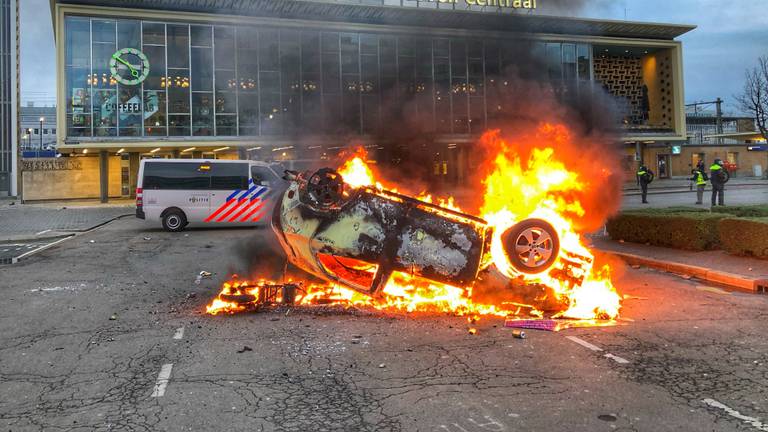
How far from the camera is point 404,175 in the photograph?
6.62 metres

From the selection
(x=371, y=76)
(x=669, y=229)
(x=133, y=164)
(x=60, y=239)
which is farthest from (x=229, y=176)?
(x=133, y=164)

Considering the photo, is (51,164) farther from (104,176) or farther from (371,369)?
(371,369)

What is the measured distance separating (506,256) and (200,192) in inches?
459

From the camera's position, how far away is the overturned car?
17.5ft

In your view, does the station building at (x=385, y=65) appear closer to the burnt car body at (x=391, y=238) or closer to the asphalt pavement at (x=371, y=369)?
the burnt car body at (x=391, y=238)

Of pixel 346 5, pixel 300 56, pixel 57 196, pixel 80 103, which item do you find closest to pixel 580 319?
pixel 300 56

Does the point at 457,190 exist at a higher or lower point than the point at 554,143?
lower

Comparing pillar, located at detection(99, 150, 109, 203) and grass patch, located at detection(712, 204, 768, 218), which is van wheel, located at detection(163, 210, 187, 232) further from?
pillar, located at detection(99, 150, 109, 203)

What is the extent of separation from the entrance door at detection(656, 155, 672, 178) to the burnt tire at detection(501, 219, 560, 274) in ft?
133

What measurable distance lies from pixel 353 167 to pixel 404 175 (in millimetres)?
683

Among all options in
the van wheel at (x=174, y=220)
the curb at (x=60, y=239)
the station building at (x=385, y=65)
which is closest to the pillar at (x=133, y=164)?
the curb at (x=60, y=239)

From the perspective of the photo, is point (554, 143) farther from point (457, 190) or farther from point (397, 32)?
point (397, 32)

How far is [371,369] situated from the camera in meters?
4.06

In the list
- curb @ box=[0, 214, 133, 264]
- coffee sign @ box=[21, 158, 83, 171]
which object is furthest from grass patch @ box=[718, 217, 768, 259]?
coffee sign @ box=[21, 158, 83, 171]
